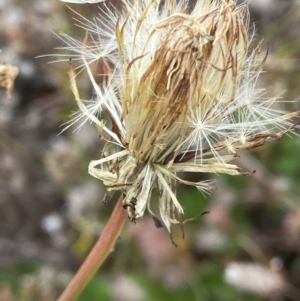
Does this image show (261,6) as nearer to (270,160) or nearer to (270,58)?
(270,58)

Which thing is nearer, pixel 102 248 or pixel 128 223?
pixel 102 248

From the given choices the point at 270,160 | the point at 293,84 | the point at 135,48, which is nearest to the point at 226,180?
the point at 270,160

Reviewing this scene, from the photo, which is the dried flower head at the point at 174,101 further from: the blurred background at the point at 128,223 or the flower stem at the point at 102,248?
the blurred background at the point at 128,223

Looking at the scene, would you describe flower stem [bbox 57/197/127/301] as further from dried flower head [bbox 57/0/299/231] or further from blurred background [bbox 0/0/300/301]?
blurred background [bbox 0/0/300/301]

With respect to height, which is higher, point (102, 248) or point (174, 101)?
point (174, 101)

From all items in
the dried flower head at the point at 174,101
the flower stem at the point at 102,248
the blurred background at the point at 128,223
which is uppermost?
the dried flower head at the point at 174,101

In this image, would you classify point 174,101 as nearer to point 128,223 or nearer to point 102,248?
point 102,248

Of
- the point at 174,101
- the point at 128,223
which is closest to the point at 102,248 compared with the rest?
the point at 174,101

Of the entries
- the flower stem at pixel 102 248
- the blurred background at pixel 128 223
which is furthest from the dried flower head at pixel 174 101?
the blurred background at pixel 128 223
